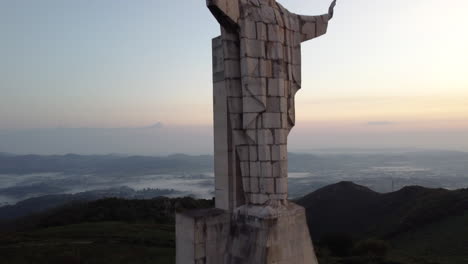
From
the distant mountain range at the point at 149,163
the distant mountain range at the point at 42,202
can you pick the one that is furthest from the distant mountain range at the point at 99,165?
the distant mountain range at the point at 42,202

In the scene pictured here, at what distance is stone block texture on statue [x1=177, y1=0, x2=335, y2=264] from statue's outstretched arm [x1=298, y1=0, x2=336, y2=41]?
0.89 meters

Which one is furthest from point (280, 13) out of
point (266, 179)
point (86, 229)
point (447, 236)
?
point (447, 236)

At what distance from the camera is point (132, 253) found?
2159 centimetres

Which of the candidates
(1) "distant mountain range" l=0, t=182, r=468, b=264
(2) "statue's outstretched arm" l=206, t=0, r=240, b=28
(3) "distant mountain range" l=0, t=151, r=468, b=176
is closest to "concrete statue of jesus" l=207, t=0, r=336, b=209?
(2) "statue's outstretched arm" l=206, t=0, r=240, b=28

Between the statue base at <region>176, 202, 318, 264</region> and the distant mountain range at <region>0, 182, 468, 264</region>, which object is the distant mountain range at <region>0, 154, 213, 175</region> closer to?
the distant mountain range at <region>0, 182, 468, 264</region>

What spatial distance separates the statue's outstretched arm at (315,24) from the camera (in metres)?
11.1

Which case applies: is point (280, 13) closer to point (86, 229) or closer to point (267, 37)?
point (267, 37)

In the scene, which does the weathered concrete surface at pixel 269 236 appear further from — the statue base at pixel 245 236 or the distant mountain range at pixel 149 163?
the distant mountain range at pixel 149 163

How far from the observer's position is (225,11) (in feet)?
29.2

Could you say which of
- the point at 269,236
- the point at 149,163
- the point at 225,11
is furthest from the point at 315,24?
the point at 149,163

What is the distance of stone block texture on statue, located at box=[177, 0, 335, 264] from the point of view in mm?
9320

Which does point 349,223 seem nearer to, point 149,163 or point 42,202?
point 42,202

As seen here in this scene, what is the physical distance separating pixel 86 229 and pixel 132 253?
9.19m

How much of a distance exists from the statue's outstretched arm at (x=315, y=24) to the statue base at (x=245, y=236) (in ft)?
16.9
